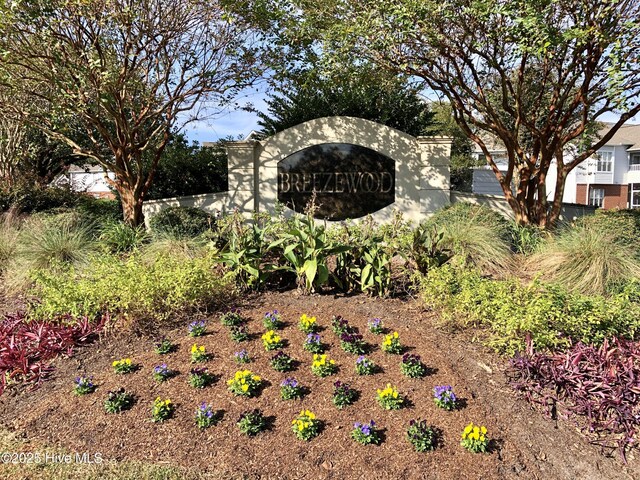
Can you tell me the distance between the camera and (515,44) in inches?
275

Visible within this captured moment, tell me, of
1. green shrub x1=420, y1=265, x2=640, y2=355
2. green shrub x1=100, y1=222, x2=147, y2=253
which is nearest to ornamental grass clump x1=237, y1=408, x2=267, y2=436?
green shrub x1=420, y1=265, x2=640, y2=355

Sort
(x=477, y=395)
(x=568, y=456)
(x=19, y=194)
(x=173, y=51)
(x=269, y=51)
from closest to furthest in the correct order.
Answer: (x=568, y=456) < (x=477, y=395) < (x=173, y=51) < (x=269, y=51) < (x=19, y=194)

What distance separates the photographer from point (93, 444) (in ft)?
9.25

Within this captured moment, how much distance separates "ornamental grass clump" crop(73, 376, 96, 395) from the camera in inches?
129

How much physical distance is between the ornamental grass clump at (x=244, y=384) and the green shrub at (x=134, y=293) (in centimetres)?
141

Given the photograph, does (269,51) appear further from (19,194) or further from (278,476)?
(278,476)

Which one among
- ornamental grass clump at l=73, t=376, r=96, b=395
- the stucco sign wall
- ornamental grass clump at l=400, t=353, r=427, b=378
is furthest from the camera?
the stucco sign wall

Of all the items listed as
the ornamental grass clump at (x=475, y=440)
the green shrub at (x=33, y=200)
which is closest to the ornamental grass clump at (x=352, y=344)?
the ornamental grass clump at (x=475, y=440)

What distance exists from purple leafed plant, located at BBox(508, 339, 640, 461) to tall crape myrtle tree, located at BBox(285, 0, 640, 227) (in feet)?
11.9

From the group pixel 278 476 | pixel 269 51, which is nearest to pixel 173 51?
pixel 269 51

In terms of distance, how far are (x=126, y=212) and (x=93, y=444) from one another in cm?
709

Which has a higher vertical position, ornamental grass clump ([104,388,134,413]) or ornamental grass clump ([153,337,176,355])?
ornamental grass clump ([153,337,176,355])

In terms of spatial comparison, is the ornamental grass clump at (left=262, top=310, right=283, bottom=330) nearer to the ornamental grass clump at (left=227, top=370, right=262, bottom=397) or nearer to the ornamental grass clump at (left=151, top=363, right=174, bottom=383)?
the ornamental grass clump at (left=227, top=370, right=262, bottom=397)

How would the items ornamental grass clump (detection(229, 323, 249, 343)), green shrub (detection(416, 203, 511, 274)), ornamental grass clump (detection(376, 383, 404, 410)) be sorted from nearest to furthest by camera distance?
1. ornamental grass clump (detection(376, 383, 404, 410))
2. ornamental grass clump (detection(229, 323, 249, 343))
3. green shrub (detection(416, 203, 511, 274))
